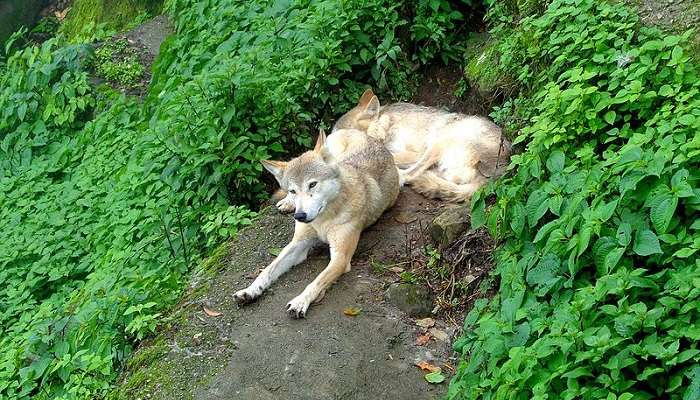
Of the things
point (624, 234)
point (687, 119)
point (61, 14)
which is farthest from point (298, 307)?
point (61, 14)

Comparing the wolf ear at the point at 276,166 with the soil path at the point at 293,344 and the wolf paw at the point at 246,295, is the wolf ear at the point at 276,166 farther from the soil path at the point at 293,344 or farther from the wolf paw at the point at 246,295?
the wolf paw at the point at 246,295

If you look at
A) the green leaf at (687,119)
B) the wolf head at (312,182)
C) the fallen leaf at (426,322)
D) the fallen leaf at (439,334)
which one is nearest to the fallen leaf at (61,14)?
the wolf head at (312,182)

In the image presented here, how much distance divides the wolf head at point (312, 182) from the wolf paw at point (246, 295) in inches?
24.3

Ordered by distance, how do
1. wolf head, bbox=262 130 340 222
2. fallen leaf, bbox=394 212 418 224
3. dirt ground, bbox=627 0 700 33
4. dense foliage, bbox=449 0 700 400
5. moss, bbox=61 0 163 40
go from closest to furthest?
1. dense foliage, bbox=449 0 700 400
2. dirt ground, bbox=627 0 700 33
3. wolf head, bbox=262 130 340 222
4. fallen leaf, bbox=394 212 418 224
5. moss, bbox=61 0 163 40

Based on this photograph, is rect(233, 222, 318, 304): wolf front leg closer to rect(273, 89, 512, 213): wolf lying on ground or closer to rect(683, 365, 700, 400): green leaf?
rect(273, 89, 512, 213): wolf lying on ground

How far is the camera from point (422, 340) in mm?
6023

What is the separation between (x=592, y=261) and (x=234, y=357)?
2442mm

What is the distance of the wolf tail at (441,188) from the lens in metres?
7.29

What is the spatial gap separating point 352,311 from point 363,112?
2.77m

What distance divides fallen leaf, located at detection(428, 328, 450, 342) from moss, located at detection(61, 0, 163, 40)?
8977 millimetres

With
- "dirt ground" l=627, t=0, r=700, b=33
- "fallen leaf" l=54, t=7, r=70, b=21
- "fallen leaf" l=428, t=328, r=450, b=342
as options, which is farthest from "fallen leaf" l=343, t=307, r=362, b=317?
"fallen leaf" l=54, t=7, r=70, b=21

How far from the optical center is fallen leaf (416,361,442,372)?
19.0 ft

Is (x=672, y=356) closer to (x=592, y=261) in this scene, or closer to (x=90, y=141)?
(x=592, y=261)

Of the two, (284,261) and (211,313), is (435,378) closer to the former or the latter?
(284,261)
